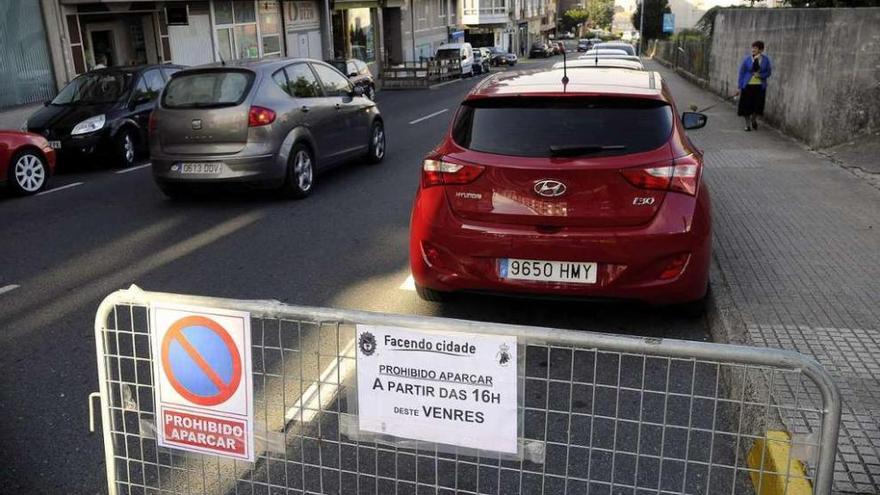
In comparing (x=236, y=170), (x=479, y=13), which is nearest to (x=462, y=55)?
(x=479, y=13)

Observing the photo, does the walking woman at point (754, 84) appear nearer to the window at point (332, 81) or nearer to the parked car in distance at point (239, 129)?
the window at point (332, 81)

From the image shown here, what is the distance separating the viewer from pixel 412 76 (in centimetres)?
3397

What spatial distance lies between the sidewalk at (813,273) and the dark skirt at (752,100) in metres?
4.23

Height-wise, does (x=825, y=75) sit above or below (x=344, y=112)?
above

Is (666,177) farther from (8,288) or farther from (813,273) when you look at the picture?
(8,288)

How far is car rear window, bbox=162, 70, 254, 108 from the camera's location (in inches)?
370

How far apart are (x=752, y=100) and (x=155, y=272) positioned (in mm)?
11893

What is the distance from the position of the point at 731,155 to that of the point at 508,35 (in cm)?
7174

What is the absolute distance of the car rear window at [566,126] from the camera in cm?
500

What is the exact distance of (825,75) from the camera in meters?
12.1

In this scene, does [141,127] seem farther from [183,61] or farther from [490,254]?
[183,61]

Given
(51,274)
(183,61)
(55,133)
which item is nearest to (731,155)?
(51,274)

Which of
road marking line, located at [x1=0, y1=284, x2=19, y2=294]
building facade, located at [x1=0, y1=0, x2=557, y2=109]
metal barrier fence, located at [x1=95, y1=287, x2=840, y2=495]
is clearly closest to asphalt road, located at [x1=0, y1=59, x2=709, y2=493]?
road marking line, located at [x1=0, y1=284, x2=19, y2=294]

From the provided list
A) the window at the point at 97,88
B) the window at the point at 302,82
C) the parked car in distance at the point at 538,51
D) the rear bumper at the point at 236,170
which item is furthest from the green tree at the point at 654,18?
the rear bumper at the point at 236,170
